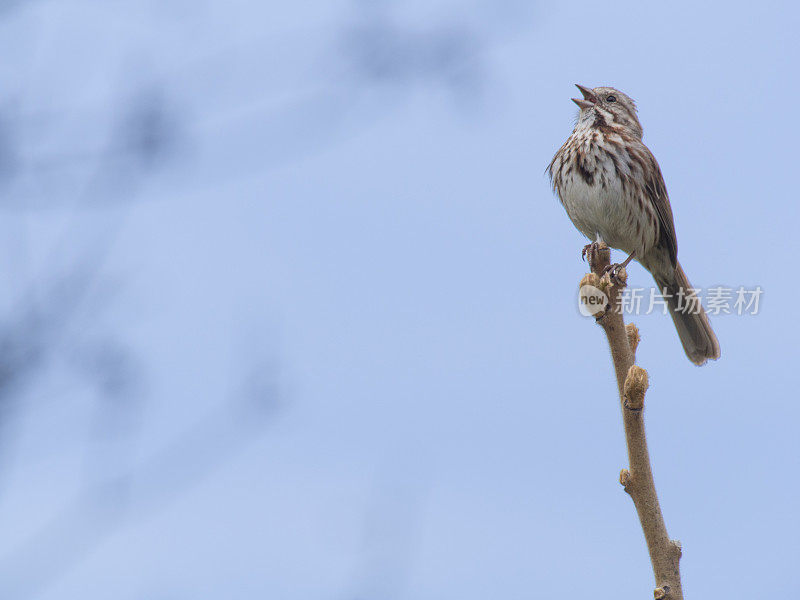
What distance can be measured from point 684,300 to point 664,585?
4.82m

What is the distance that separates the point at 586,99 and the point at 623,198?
1169mm

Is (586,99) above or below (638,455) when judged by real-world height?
above

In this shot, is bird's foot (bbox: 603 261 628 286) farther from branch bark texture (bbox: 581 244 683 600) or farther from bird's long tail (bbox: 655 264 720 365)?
bird's long tail (bbox: 655 264 720 365)

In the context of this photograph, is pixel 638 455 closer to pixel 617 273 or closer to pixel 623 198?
pixel 617 273

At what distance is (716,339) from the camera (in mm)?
7371

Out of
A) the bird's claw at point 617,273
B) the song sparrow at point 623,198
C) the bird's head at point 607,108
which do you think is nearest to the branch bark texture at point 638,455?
the bird's claw at point 617,273

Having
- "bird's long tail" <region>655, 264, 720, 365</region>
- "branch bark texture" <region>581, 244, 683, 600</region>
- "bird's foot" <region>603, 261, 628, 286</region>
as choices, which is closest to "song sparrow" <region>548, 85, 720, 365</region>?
"bird's long tail" <region>655, 264, 720, 365</region>

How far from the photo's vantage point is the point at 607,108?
7.81m

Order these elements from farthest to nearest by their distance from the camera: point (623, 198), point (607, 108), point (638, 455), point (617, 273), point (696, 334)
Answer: point (607, 108) < point (696, 334) < point (623, 198) < point (617, 273) < point (638, 455)

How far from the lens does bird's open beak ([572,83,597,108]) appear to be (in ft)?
25.6

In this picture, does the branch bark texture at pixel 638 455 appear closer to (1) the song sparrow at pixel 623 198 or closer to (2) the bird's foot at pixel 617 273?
(2) the bird's foot at pixel 617 273

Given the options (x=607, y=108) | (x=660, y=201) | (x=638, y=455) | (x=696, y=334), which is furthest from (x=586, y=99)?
(x=638, y=455)

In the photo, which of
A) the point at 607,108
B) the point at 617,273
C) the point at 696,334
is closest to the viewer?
the point at 617,273

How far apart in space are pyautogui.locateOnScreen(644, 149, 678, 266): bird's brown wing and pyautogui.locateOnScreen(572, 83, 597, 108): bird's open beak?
0.64 metres
